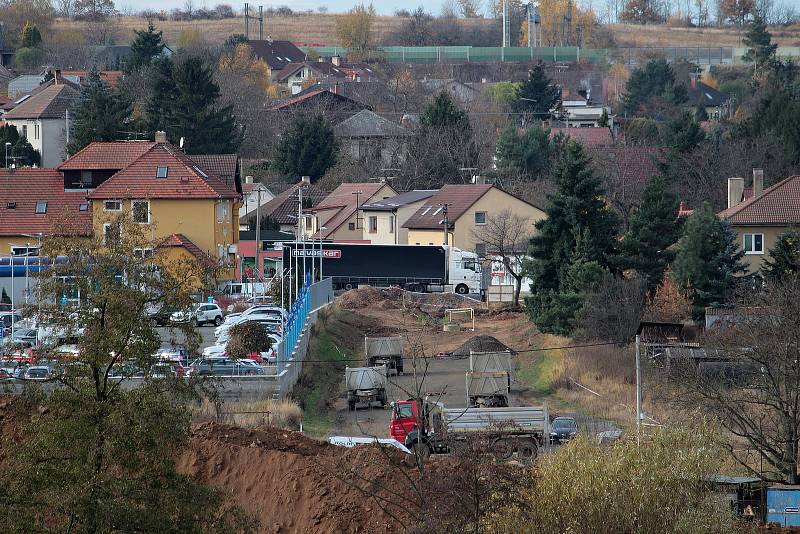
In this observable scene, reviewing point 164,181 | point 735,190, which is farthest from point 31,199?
point 735,190

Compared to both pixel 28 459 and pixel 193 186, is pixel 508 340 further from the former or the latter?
pixel 28 459

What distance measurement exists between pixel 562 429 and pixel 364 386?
254 inches

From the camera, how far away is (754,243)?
5459 cm

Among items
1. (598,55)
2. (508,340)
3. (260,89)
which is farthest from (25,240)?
(598,55)

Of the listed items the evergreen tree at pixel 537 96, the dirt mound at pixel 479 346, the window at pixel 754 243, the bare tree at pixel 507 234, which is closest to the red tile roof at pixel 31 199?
the dirt mound at pixel 479 346

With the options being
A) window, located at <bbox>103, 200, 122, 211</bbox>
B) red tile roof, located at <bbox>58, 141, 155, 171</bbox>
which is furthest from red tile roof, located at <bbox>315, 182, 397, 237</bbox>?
window, located at <bbox>103, 200, 122, 211</bbox>

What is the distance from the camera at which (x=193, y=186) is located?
186 ft

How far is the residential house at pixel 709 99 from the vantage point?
123169mm

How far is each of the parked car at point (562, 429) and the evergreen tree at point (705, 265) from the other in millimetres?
14928

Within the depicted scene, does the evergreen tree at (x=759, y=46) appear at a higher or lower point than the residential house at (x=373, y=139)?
higher

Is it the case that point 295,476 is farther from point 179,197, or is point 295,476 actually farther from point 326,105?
point 326,105

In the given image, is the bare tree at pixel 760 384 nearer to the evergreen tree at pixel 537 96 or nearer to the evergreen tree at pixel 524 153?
the evergreen tree at pixel 524 153

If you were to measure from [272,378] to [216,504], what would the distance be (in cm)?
1852

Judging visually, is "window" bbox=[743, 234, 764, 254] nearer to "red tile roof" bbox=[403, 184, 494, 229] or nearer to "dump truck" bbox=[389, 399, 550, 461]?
"red tile roof" bbox=[403, 184, 494, 229]
